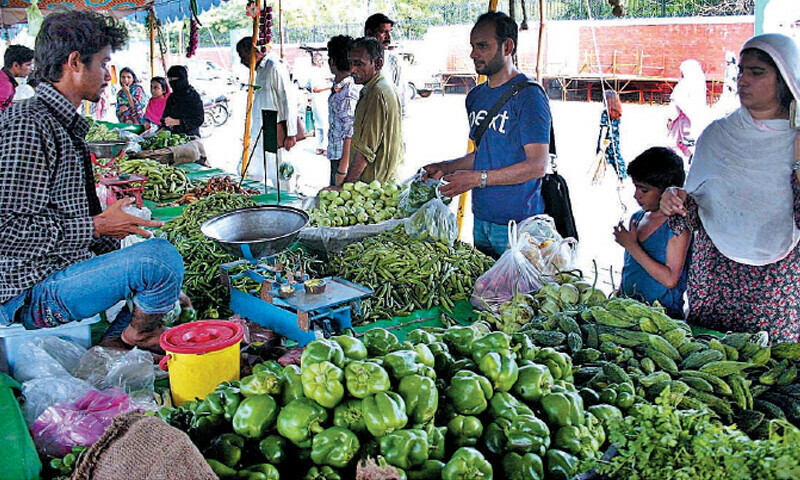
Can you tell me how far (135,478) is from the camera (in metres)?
1.28

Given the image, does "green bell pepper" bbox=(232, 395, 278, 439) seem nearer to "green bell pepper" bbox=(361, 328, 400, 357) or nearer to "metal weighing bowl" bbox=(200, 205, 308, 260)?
"green bell pepper" bbox=(361, 328, 400, 357)

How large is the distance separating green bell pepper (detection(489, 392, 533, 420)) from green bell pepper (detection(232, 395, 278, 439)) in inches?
21.3

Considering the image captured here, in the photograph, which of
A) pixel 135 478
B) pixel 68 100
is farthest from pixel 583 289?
pixel 68 100

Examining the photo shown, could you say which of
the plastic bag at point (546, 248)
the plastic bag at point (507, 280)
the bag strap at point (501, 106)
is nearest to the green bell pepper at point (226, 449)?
the plastic bag at point (507, 280)

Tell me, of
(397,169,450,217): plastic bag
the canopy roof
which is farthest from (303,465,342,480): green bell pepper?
the canopy roof

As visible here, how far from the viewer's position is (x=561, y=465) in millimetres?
1446

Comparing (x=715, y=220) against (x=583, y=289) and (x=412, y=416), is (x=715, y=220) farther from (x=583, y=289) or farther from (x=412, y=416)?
(x=412, y=416)

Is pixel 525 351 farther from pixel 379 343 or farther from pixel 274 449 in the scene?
pixel 274 449

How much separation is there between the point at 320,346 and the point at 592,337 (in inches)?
46.2

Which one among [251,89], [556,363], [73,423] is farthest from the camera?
[251,89]

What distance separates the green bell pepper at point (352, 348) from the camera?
1586mm

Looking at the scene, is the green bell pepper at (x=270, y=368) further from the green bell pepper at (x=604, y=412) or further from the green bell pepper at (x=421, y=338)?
the green bell pepper at (x=604, y=412)

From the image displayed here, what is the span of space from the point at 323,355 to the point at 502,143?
7.98 feet

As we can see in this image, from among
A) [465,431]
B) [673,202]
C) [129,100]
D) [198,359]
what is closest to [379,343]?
[465,431]
